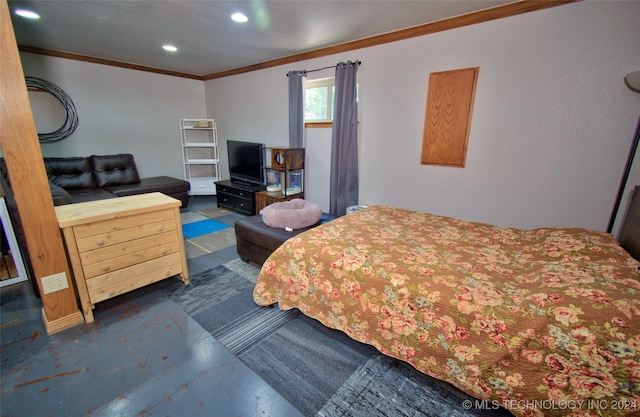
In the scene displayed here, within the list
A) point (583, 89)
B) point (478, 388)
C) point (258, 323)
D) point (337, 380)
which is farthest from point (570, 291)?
point (583, 89)

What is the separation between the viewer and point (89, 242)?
1.79 metres

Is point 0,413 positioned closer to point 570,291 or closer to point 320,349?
point 320,349

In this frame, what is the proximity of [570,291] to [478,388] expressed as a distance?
1.94ft

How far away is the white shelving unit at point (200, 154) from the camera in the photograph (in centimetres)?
521

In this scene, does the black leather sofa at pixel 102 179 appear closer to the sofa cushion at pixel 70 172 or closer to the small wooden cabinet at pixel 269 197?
the sofa cushion at pixel 70 172

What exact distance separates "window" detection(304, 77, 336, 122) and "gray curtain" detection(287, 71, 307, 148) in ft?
0.46

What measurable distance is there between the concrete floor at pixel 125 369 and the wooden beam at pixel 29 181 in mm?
212

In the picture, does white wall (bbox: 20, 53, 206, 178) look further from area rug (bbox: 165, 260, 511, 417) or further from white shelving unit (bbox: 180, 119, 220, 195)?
area rug (bbox: 165, 260, 511, 417)

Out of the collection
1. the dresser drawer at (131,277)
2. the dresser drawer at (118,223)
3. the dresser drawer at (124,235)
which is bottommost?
the dresser drawer at (131,277)

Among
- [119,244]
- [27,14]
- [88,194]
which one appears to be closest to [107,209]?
[119,244]

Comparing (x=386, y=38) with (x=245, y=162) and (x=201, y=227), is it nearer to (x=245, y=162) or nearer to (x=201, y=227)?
(x=245, y=162)

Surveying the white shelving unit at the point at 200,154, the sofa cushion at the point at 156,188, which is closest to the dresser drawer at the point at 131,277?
the sofa cushion at the point at 156,188

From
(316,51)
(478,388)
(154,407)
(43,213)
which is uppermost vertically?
(316,51)

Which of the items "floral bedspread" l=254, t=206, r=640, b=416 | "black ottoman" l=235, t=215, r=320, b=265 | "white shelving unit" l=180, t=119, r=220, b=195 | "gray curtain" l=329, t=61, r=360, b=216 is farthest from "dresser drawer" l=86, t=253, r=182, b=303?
"white shelving unit" l=180, t=119, r=220, b=195
